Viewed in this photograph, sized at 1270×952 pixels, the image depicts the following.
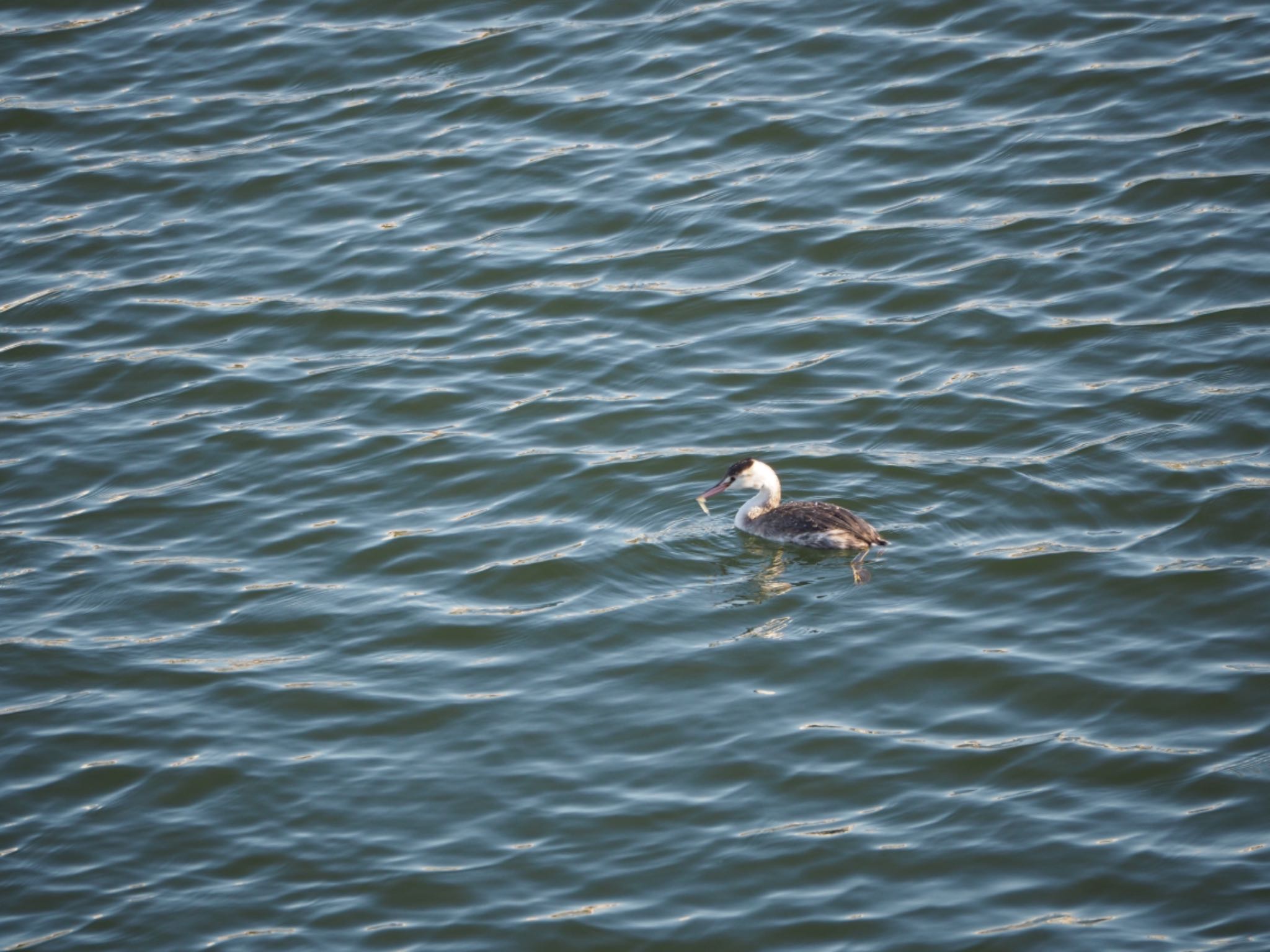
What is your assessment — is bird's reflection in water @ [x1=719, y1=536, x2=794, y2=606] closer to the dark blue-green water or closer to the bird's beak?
the dark blue-green water

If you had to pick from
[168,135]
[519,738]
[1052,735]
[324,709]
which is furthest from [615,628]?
[168,135]

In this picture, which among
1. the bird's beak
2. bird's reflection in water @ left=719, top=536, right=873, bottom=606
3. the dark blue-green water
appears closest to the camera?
A: the dark blue-green water

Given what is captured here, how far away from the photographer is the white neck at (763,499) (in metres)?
10.3

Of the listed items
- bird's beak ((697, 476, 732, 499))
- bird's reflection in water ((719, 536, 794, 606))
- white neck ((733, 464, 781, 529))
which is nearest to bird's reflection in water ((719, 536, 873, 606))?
bird's reflection in water ((719, 536, 794, 606))

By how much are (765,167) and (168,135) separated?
659 cm

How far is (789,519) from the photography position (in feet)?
33.0

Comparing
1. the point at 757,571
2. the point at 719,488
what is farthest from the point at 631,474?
the point at 757,571

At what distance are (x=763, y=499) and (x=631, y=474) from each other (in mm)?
1064

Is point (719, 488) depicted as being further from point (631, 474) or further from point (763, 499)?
point (631, 474)

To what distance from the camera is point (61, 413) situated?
12.5 metres

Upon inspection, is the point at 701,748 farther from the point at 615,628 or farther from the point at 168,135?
the point at 168,135

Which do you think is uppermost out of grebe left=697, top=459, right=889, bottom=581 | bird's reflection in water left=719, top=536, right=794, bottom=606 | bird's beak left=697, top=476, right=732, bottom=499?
bird's beak left=697, top=476, right=732, bottom=499

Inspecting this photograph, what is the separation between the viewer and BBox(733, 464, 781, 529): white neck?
1028 centimetres

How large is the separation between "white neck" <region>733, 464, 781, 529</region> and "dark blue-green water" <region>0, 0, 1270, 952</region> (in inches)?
8.0
